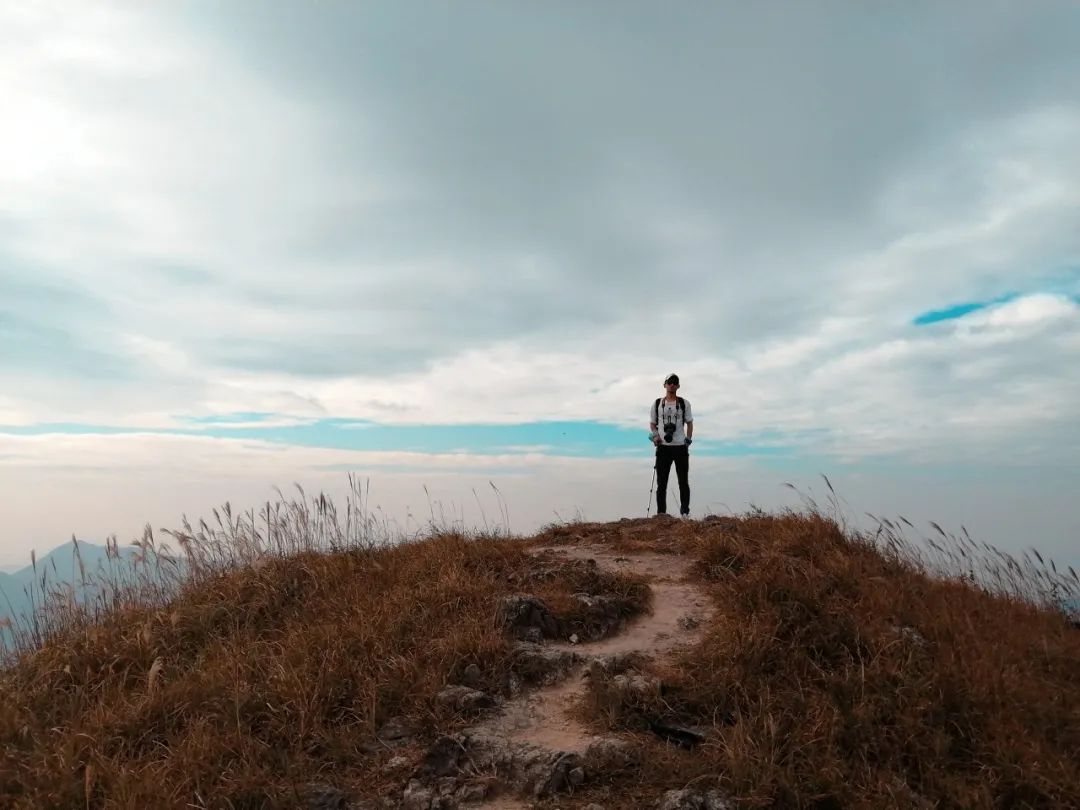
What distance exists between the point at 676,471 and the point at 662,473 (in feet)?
0.72

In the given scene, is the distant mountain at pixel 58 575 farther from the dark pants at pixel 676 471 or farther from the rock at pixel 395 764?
the dark pants at pixel 676 471

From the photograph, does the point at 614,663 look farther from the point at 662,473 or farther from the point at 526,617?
the point at 662,473

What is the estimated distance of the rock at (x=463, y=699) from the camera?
16.1 ft

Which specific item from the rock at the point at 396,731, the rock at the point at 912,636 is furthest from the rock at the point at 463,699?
the rock at the point at 912,636

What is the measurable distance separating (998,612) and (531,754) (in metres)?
4.51

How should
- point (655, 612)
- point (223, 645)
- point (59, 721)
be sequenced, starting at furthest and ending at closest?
point (655, 612) < point (223, 645) < point (59, 721)

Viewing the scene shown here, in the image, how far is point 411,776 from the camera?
437 cm

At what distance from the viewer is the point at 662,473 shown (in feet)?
34.0

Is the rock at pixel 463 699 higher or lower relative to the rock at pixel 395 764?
higher

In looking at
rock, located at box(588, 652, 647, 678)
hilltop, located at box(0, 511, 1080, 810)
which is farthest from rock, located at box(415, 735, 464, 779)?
rock, located at box(588, 652, 647, 678)

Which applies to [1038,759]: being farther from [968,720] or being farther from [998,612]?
[998,612]

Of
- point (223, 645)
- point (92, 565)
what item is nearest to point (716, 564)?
point (223, 645)

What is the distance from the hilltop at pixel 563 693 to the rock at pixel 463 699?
0.01m

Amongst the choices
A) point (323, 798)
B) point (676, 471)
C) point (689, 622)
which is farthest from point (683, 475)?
point (323, 798)
